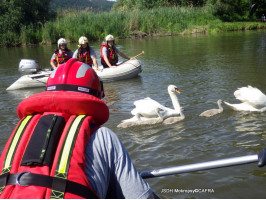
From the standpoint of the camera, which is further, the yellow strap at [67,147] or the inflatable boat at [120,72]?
the inflatable boat at [120,72]

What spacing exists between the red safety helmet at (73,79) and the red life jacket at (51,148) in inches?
2.9

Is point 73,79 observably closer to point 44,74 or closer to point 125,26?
point 44,74

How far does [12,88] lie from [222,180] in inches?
301

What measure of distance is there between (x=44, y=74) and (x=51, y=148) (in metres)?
8.92

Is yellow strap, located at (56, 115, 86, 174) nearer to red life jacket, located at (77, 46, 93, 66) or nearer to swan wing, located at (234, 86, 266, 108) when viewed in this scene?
swan wing, located at (234, 86, 266, 108)

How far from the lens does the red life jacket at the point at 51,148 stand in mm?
1437

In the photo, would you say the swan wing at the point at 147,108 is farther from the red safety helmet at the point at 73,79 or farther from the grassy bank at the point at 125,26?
the grassy bank at the point at 125,26

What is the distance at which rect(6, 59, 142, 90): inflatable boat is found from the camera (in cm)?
975

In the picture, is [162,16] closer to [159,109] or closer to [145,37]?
[145,37]

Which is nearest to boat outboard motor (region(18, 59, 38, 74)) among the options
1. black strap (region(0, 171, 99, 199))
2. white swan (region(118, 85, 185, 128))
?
white swan (region(118, 85, 185, 128))

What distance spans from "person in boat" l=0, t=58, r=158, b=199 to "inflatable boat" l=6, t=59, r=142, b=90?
8126 millimetres

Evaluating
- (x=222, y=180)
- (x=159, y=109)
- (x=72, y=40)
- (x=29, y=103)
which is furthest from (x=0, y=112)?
(x=72, y=40)

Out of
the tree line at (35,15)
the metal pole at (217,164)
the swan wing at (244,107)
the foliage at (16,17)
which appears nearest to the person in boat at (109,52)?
the swan wing at (244,107)

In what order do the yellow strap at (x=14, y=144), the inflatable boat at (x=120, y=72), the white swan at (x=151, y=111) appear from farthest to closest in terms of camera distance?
the inflatable boat at (x=120, y=72) → the white swan at (x=151, y=111) → the yellow strap at (x=14, y=144)
